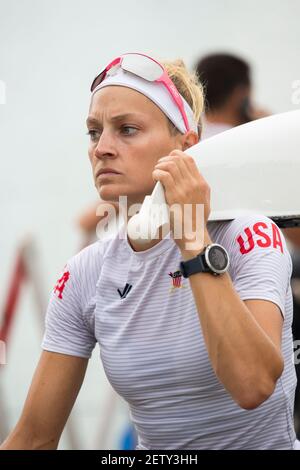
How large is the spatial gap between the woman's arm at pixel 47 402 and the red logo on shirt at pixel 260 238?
0.43 metres

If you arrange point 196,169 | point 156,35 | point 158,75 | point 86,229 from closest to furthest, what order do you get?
point 196,169
point 158,75
point 86,229
point 156,35

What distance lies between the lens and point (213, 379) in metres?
1.55

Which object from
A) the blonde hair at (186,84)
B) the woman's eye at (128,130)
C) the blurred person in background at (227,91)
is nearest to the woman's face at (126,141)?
the woman's eye at (128,130)

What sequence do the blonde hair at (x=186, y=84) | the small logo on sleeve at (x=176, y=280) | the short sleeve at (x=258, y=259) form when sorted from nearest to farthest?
the short sleeve at (x=258, y=259) < the small logo on sleeve at (x=176, y=280) < the blonde hair at (x=186, y=84)

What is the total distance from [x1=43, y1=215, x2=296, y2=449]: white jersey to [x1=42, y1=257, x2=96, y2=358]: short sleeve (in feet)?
0.11

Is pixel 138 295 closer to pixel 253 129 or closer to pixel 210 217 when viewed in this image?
pixel 210 217

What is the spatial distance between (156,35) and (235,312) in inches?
69.1

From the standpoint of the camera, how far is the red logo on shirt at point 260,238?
1544mm

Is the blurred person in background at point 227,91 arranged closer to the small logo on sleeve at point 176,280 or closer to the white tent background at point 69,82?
the white tent background at point 69,82

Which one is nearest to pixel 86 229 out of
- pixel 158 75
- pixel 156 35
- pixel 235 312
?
pixel 156 35

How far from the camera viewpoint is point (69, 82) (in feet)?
9.66

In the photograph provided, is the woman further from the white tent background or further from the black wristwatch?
the white tent background

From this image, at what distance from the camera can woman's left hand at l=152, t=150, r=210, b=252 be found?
144 cm

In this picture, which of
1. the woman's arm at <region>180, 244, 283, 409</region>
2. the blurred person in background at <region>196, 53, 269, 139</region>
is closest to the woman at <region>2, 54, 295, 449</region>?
the woman's arm at <region>180, 244, 283, 409</region>
